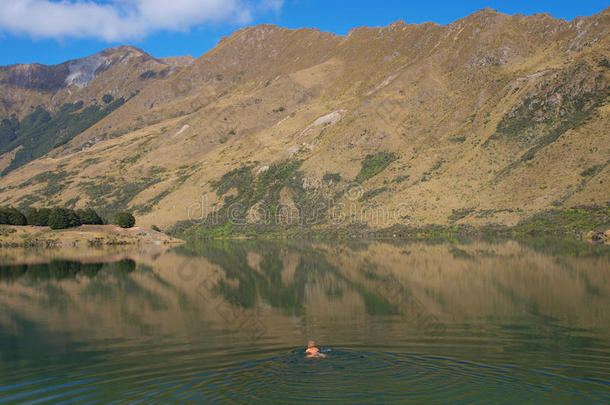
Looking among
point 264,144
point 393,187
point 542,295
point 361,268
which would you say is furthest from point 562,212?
point 264,144

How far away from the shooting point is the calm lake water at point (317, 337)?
17312 millimetres

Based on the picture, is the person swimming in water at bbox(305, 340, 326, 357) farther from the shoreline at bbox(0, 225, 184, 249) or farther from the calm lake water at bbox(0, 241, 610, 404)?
the shoreline at bbox(0, 225, 184, 249)

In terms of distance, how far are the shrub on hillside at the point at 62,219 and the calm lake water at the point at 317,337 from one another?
70.7 metres

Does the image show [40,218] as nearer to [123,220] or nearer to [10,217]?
[10,217]

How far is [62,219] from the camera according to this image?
11444cm

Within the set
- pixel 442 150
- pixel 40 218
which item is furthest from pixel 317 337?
pixel 442 150

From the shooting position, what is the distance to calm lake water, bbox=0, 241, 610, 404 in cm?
1731

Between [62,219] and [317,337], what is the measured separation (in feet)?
342

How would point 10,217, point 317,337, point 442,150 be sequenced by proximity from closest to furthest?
point 317,337, point 10,217, point 442,150

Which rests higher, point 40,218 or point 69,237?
point 40,218

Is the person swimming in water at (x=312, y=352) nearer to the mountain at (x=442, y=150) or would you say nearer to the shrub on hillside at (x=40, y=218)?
the mountain at (x=442, y=150)

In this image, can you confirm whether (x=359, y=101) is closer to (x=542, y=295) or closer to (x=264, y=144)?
(x=264, y=144)

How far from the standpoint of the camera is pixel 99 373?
19.7 metres

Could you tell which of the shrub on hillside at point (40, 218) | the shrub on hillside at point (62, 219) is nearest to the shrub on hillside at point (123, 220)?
the shrub on hillside at point (62, 219)
